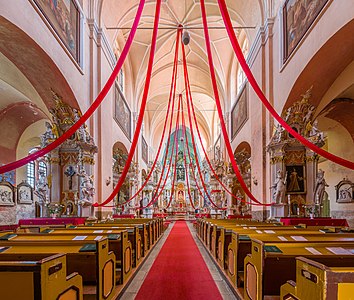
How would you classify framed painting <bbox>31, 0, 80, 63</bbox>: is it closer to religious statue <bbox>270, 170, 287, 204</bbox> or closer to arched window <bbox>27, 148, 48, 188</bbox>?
religious statue <bbox>270, 170, 287, 204</bbox>

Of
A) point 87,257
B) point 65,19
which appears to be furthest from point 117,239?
point 65,19

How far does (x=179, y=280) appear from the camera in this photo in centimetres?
526

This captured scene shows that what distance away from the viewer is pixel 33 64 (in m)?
8.23

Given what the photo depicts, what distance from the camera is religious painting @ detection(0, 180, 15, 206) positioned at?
1347 centimetres

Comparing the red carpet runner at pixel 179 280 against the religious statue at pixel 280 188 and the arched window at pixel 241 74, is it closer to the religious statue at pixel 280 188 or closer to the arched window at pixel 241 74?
the religious statue at pixel 280 188

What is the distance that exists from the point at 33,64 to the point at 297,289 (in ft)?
26.3

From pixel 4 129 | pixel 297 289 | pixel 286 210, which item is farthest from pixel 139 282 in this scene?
pixel 4 129

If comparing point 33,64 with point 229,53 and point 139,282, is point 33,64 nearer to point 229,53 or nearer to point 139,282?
point 139,282

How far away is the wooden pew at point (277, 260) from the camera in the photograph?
10.2 ft

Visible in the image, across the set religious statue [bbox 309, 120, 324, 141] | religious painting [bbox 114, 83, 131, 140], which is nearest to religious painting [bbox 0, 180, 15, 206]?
religious painting [bbox 114, 83, 131, 140]

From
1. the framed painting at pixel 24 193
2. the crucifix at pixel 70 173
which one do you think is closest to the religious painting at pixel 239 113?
the crucifix at pixel 70 173

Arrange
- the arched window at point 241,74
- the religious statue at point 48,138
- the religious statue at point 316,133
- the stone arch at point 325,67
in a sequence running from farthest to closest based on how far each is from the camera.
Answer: the arched window at point 241,74 → the religious statue at point 48,138 → the religious statue at point 316,133 → the stone arch at point 325,67

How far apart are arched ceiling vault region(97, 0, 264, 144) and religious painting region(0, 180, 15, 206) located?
7449mm

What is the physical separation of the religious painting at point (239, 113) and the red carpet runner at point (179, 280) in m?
8.28
